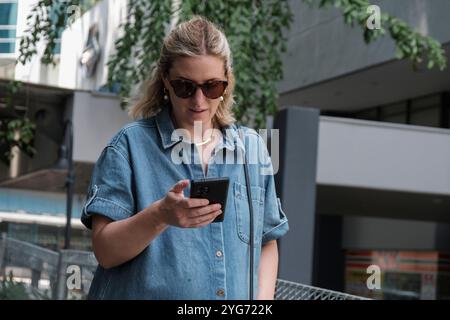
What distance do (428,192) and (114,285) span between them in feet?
36.8

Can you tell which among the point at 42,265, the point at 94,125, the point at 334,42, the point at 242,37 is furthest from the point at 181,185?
the point at 334,42

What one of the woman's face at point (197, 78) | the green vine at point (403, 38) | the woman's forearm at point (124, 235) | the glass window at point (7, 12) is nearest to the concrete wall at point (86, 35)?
the green vine at point (403, 38)

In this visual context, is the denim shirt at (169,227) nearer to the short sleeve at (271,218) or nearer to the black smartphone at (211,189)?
the short sleeve at (271,218)

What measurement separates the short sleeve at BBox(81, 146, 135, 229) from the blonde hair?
17 centimetres

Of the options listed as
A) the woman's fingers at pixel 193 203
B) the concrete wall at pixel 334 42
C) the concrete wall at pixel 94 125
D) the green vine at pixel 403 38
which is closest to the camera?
the woman's fingers at pixel 193 203

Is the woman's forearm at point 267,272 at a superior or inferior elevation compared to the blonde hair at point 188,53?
inferior

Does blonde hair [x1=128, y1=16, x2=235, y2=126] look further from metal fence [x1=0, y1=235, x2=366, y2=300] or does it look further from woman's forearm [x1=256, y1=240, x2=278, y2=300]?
metal fence [x1=0, y1=235, x2=366, y2=300]

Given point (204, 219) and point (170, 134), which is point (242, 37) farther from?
point (204, 219)

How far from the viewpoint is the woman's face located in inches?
85.2

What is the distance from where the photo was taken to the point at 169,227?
2.11 m

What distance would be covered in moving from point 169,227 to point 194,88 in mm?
286

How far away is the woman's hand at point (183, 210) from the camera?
1900 millimetres

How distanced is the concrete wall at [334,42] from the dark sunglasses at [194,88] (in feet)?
36.2
